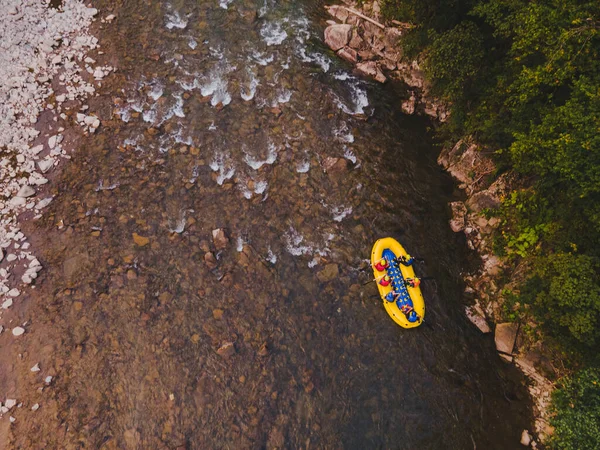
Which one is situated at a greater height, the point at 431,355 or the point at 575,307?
the point at 575,307

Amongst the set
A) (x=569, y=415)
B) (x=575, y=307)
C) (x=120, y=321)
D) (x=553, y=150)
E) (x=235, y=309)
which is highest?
(x=553, y=150)

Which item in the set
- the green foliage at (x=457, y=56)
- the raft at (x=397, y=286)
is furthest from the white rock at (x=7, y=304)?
the green foliage at (x=457, y=56)

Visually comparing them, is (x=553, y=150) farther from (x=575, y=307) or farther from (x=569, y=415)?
(x=569, y=415)

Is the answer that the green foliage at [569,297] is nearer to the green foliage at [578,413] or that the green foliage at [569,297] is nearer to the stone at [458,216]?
the green foliage at [578,413]

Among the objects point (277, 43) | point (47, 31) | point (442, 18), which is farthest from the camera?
point (277, 43)

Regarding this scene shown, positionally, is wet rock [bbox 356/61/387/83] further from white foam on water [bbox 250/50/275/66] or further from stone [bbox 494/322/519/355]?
stone [bbox 494/322/519/355]

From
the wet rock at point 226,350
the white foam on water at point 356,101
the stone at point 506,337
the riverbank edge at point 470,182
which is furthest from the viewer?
the white foam on water at point 356,101

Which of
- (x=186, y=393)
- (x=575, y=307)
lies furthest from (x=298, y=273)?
(x=575, y=307)

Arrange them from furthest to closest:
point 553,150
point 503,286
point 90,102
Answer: point 90,102
point 503,286
point 553,150
